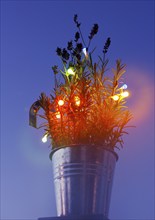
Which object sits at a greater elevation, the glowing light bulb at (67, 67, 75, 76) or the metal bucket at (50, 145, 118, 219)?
the glowing light bulb at (67, 67, 75, 76)

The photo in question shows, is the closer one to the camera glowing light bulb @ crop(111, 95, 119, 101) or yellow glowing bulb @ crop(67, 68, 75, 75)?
glowing light bulb @ crop(111, 95, 119, 101)

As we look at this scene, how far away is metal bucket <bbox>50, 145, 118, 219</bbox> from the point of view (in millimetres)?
2668

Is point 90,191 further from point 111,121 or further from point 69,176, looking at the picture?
point 111,121

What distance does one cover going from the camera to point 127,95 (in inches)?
127

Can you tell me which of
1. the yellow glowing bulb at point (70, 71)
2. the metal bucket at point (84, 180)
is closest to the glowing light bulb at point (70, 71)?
the yellow glowing bulb at point (70, 71)

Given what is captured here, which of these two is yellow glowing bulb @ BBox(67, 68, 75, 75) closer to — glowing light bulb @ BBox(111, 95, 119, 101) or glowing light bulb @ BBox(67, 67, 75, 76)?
glowing light bulb @ BBox(67, 67, 75, 76)

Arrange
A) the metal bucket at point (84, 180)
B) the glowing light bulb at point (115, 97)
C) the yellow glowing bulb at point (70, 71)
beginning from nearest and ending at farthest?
the metal bucket at point (84, 180)
the glowing light bulb at point (115, 97)
the yellow glowing bulb at point (70, 71)

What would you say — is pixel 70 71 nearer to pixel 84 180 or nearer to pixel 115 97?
pixel 115 97

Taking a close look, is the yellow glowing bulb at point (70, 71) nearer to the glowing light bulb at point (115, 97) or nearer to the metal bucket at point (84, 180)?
the glowing light bulb at point (115, 97)

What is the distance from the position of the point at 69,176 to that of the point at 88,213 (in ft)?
0.95

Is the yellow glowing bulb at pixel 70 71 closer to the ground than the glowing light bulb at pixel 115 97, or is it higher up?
higher up

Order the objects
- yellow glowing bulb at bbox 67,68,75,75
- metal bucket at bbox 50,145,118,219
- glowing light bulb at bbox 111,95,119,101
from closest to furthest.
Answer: metal bucket at bbox 50,145,118,219
glowing light bulb at bbox 111,95,119,101
yellow glowing bulb at bbox 67,68,75,75

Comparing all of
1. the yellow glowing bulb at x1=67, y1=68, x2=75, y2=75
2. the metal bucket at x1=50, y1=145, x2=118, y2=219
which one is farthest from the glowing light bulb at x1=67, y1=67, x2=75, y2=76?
the metal bucket at x1=50, y1=145, x2=118, y2=219

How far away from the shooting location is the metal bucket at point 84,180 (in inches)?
105
